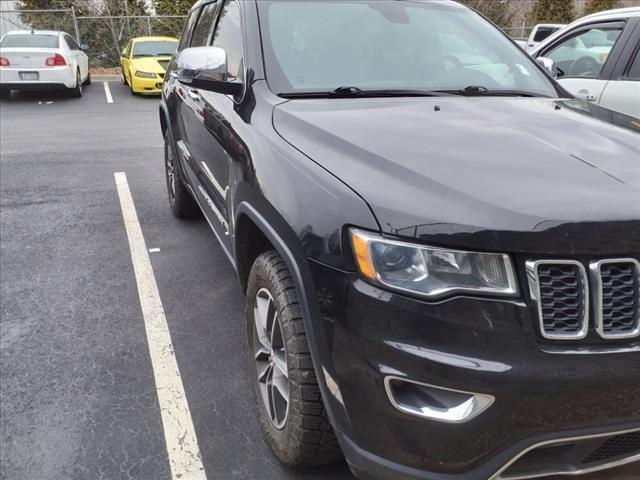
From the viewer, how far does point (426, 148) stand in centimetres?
202

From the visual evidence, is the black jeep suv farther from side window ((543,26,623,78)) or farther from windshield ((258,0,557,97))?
side window ((543,26,623,78))

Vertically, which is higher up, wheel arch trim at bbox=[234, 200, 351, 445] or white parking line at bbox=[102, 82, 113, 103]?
wheel arch trim at bbox=[234, 200, 351, 445]

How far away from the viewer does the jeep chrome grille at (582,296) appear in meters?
1.57

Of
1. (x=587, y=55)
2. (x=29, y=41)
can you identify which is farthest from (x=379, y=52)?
(x=29, y=41)

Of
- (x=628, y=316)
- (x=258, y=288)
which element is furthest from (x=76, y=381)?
(x=628, y=316)

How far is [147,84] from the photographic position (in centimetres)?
1356

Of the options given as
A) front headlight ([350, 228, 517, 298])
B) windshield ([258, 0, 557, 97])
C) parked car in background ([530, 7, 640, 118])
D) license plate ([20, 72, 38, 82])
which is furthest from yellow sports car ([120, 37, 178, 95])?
front headlight ([350, 228, 517, 298])

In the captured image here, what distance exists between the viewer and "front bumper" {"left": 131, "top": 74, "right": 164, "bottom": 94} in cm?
1351

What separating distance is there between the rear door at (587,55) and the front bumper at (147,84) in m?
9.86

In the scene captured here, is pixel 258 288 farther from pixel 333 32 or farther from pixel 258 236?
pixel 333 32

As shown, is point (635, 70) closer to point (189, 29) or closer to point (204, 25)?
point (204, 25)

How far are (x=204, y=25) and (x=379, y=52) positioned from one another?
1.72 meters

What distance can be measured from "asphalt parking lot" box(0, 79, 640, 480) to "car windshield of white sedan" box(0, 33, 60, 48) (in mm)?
7981

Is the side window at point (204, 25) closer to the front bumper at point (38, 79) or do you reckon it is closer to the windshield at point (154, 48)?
the front bumper at point (38, 79)
